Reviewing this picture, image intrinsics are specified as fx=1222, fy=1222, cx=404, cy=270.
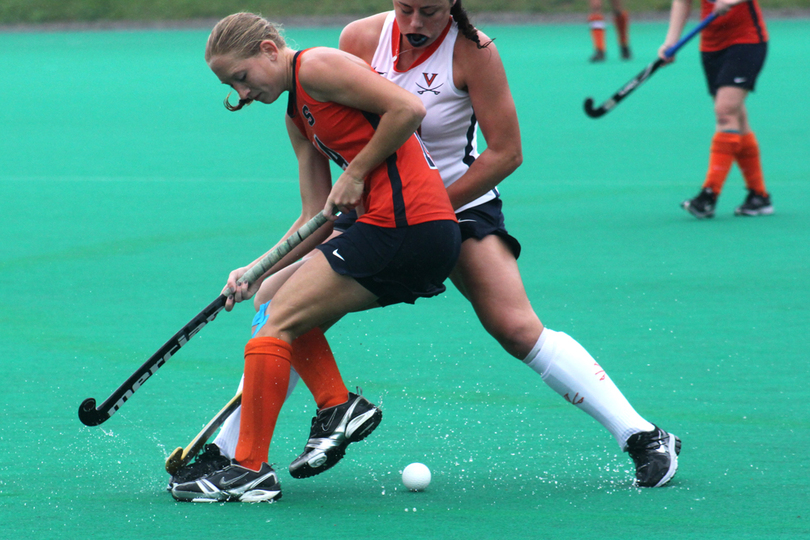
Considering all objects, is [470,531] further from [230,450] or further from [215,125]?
[215,125]

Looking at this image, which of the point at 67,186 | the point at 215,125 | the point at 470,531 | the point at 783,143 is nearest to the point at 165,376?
the point at 470,531

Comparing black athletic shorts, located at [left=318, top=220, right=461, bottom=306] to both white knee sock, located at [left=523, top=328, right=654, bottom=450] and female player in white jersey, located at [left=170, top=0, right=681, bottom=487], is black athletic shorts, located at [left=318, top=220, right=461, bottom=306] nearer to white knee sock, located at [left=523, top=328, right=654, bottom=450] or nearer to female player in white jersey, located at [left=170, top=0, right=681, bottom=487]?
female player in white jersey, located at [left=170, top=0, right=681, bottom=487]

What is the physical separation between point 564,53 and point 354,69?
1697 centimetres

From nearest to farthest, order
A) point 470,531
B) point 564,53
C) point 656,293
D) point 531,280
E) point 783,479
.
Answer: point 470,531
point 783,479
point 656,293
point 531,280
point 564,53

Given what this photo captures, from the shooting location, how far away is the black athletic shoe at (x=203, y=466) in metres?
3.21

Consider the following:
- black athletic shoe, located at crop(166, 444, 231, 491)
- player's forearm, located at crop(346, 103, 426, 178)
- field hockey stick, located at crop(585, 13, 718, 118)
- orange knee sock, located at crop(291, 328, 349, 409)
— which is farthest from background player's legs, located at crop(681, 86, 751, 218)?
black athletic shoe, located at crop(166, 444, 231, 491)

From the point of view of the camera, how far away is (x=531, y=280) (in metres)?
6.06

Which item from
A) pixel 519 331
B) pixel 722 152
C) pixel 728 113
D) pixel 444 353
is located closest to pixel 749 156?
pixel 722 152

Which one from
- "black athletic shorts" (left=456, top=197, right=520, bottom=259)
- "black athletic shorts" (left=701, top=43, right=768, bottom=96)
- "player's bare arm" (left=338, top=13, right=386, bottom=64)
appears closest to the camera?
"black athletic shorts" (left=456, top=197, right=520, bottom=259)

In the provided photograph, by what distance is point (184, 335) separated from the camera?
10.8ft

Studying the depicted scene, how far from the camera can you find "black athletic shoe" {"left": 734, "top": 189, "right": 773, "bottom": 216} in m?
7.72

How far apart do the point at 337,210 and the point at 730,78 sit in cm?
476

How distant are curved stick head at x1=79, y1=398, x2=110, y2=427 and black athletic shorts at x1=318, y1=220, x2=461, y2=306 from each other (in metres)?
0.78

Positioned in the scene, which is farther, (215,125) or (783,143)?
(215,125)
